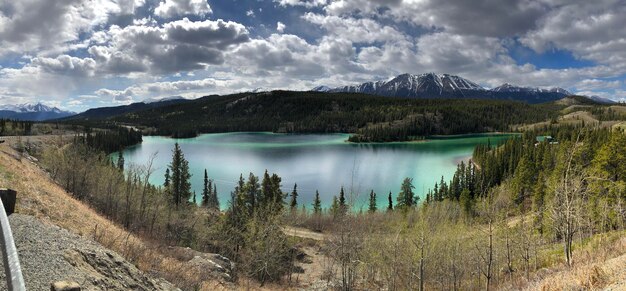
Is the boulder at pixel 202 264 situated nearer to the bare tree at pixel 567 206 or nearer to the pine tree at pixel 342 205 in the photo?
the pine tree at pixel 342 205

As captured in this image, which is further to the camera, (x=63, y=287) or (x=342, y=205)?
(x=342, y=205)

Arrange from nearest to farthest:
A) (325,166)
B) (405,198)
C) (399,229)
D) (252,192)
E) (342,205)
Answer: (399,229) < (342,205) < (252,192) < (405,198) < (325,166)

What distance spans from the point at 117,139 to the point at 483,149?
181 m

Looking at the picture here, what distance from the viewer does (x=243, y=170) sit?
127 meters

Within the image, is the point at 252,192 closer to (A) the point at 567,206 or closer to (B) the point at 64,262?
(B) the point at 64,262

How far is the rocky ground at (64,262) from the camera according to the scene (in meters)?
9.98

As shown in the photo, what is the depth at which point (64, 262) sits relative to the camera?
11.0 meters

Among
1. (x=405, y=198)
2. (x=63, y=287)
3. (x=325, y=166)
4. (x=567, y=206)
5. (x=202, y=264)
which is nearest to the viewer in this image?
(x=63, y=287)

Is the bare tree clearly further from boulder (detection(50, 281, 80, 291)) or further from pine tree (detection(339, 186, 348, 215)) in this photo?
boulder (detection(50, 281, 80, 291))

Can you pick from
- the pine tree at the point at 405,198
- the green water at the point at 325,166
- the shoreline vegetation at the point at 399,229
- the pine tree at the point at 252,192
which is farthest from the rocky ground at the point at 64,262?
the pine tree at the point at 405,198

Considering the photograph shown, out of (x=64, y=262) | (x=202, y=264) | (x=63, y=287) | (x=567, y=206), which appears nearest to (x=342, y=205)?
(x=202, y=264)

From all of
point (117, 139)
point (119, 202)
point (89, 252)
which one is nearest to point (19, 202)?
point (89, 252)

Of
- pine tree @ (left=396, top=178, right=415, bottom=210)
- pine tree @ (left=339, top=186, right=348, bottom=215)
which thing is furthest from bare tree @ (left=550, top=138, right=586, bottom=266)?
pine tree @ (left=396, top=178, right=415, bottom=210)

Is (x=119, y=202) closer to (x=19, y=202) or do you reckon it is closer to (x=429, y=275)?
(x=19, y=202)
